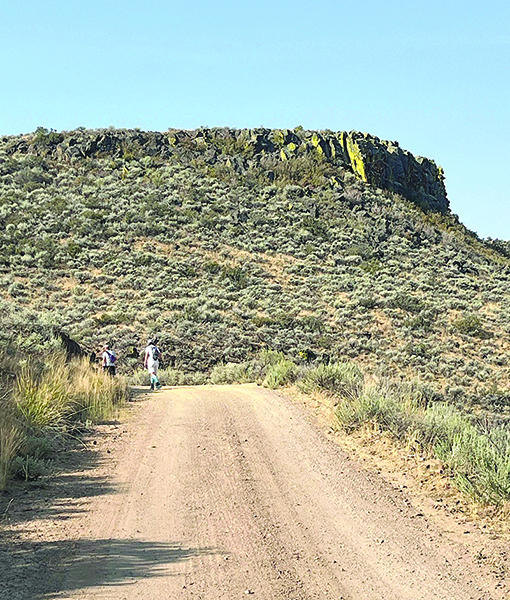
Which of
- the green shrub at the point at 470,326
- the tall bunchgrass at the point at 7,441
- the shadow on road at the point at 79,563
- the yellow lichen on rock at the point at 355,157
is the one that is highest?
the yellow lichen on rock at the point at 355,157

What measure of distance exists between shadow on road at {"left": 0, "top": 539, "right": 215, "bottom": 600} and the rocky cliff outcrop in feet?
176

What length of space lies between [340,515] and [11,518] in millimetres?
3387

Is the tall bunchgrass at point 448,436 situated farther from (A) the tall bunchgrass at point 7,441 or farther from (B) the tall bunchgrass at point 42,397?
(A) the tall bunchgrass at point 7,441

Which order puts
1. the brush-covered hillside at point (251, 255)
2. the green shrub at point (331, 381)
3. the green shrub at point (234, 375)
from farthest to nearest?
the brush-covered hillside at point (251, 255) < the green shrub at point (234, 375) < the green shrub at point (331, 381)

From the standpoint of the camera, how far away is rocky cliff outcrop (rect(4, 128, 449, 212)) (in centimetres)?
5834

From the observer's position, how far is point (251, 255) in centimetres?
4416

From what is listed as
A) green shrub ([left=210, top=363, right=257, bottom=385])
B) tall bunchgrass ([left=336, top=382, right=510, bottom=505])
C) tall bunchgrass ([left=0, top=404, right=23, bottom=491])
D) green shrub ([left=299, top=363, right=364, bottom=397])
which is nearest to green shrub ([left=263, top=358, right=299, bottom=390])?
green shrub ([left=299, top=363, right=364, bottom=397])

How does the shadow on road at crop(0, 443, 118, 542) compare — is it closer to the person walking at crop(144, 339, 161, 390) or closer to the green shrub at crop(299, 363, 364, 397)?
the green shrub at crop(299, 363, 364, 397)

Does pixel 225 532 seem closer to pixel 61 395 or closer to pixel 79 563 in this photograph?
pixel 79 563

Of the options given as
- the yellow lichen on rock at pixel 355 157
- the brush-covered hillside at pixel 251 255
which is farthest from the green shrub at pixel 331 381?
the yellow lichen on rock at pixel 355 157

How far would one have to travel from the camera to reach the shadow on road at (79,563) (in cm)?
479

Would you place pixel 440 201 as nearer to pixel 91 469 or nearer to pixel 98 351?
pixel 98 351

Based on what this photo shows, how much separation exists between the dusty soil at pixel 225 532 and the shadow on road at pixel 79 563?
1 centimetres

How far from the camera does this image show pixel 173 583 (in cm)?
495
